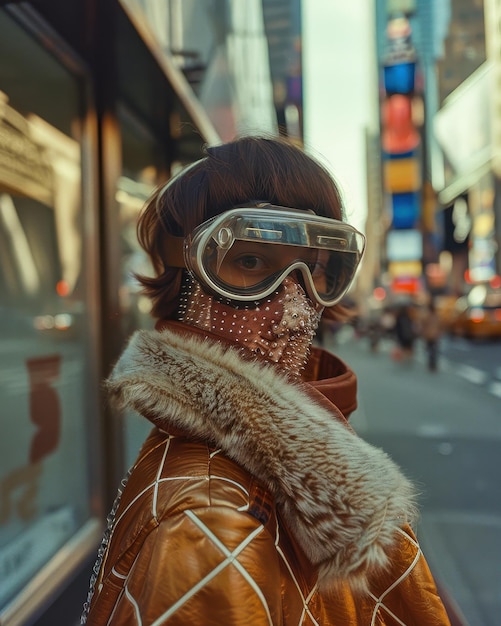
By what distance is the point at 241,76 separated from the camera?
33.3 feet

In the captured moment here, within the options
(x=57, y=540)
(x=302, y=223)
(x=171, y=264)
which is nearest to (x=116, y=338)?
(x=57, y=540)

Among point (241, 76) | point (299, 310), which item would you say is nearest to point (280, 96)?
point (241, 76)

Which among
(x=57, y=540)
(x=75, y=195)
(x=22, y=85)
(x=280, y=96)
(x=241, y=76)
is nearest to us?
(x=22, y=85)

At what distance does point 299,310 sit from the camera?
1.26m

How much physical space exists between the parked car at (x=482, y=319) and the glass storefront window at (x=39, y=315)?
23.4 m

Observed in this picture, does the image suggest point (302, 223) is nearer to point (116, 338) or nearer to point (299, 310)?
point (299, 310)

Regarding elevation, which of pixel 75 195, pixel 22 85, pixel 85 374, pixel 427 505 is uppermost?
pixel 22 85

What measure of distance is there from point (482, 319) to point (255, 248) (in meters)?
25.4

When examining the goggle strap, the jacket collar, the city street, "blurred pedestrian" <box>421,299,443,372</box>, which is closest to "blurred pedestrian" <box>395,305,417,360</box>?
"blurred pedestrian" <box>421,299,443,372</box>

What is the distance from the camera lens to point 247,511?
2.81 feet

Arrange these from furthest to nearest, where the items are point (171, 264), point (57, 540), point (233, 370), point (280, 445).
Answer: point (57, 540) < point (171, 264) < point (233, 370) < point (280, 445)

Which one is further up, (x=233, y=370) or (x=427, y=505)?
(x=233, y=370)

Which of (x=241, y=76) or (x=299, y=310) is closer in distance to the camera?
(x=299, y=310)

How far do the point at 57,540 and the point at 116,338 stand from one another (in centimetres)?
130
